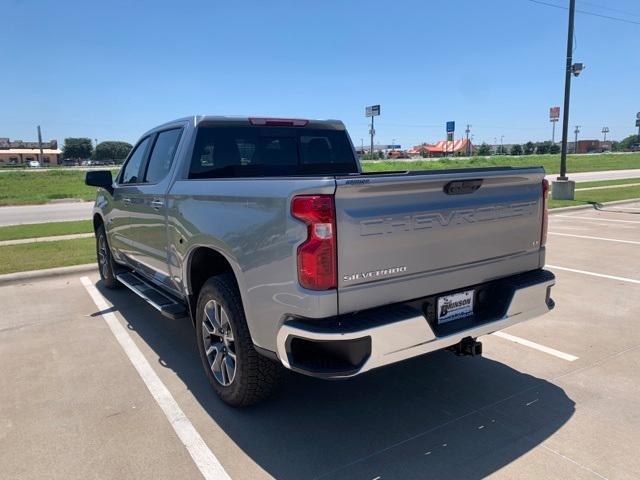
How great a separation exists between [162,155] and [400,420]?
323 centimetres

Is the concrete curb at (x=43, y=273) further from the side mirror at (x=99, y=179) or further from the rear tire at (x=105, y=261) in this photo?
the side mirror at (x=99, y=179)

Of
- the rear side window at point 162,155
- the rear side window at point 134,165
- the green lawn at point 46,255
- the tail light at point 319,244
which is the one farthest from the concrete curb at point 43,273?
the tail light at point 319,244

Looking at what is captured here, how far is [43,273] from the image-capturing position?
7.61 metres

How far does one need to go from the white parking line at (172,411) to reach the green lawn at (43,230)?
7.00 metres

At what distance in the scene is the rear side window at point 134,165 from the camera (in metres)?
5.39

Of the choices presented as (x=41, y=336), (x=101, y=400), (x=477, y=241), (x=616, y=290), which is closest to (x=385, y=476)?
(x=477, y=241)

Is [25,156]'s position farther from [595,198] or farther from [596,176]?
[595,198]

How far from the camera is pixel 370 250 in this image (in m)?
2.72

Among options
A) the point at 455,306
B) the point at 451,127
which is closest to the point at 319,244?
the point at 455,306

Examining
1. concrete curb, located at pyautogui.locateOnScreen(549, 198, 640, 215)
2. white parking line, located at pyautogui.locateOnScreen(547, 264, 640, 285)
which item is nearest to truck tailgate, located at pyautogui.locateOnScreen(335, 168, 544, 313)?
white parking line, located at pyautogui.locateOnScreen(547, 264, 640, 285)

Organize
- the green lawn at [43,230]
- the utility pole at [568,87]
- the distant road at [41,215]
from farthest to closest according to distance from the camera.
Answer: the distant road at [41,215] → the utility pole at [568,87] → the green lawn at [43,230]

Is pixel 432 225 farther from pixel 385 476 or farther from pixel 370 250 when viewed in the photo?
pixel 385 476

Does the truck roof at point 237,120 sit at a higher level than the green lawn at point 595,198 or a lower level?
higher

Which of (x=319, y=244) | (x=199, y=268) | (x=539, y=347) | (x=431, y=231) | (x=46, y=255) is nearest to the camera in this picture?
(x=319, y=244)
